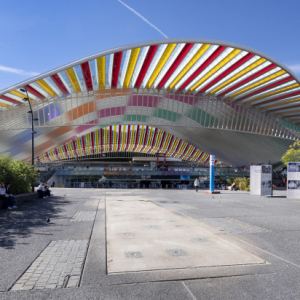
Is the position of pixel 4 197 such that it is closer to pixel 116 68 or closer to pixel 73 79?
pixel 116 68

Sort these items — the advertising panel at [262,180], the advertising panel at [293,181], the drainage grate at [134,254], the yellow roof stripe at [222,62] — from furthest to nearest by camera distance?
1. the yellow roof stripe at [222,62]
2. the advertising panel at [262,180]
3. the advertising panel at [293,181]
4. the drainage grate at [134,254]

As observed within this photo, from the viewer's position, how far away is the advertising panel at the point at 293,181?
19438mm

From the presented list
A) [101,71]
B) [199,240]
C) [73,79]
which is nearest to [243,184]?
[101,71]

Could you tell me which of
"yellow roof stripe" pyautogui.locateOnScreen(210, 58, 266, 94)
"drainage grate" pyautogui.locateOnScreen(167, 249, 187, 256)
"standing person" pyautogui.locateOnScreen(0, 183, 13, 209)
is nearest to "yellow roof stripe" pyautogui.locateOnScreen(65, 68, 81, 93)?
"yellow roof stripe" pyautogui.locateOnScreen(210, 58, 266, 94)

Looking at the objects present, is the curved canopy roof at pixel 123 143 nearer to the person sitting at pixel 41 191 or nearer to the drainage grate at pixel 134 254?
the person sitting at pixel 41 191

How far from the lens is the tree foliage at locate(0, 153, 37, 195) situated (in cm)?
1532

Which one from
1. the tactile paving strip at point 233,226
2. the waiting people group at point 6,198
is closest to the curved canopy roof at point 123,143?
the waiting people group at point 6,198

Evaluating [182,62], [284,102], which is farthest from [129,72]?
[284,102]

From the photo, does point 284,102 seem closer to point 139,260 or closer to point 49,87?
point 49,87

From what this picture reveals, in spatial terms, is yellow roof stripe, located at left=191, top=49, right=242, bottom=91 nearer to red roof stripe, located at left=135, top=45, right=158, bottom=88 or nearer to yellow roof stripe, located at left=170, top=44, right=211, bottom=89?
yellow roof stripe, located at left=170, top=44, right=211, bottom=89

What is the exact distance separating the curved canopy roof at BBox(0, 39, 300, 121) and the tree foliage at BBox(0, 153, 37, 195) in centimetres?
1100

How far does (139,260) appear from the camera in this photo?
5.21 metres

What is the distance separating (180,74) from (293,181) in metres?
15.6

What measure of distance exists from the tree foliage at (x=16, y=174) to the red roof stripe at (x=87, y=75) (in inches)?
474
